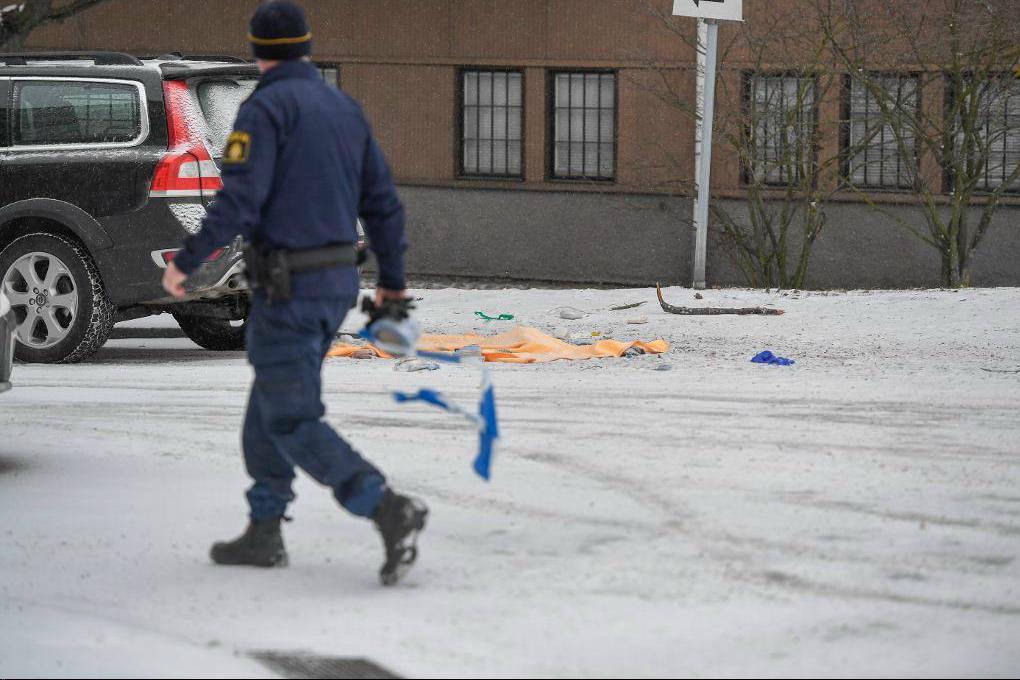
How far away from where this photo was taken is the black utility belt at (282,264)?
5.34m

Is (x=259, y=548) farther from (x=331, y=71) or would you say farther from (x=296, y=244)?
(x=331, y=71)

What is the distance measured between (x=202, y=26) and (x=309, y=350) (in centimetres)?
1806

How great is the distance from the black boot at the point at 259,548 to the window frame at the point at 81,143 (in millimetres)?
5419

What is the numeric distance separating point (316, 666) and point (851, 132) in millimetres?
15172

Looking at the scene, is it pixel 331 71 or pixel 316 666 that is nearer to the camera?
pixel 316 666

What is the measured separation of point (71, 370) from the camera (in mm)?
10555

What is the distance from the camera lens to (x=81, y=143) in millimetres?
10875

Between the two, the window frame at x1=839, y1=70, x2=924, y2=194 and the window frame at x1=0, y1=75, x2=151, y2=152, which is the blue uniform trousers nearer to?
the window frame at x1=0, y1=75, x2=151, y2=152

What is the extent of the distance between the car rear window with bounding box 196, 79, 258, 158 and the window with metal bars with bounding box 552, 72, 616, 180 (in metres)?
10.8

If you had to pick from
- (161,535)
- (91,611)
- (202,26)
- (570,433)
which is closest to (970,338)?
(570,433)

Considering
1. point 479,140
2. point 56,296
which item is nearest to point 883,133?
point 479,140

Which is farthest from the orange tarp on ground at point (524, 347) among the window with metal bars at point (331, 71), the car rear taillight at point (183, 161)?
the window with metal bars at point (331, 71)

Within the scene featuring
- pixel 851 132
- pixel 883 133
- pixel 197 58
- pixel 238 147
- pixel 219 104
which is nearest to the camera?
pixel 238 147

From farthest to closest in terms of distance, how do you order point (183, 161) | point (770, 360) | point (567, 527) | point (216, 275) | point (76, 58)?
1. point (76, 58)
2. point (770, 360)
3. point (183, 161)
4. point (216, 275)
5. point (567, 527)
